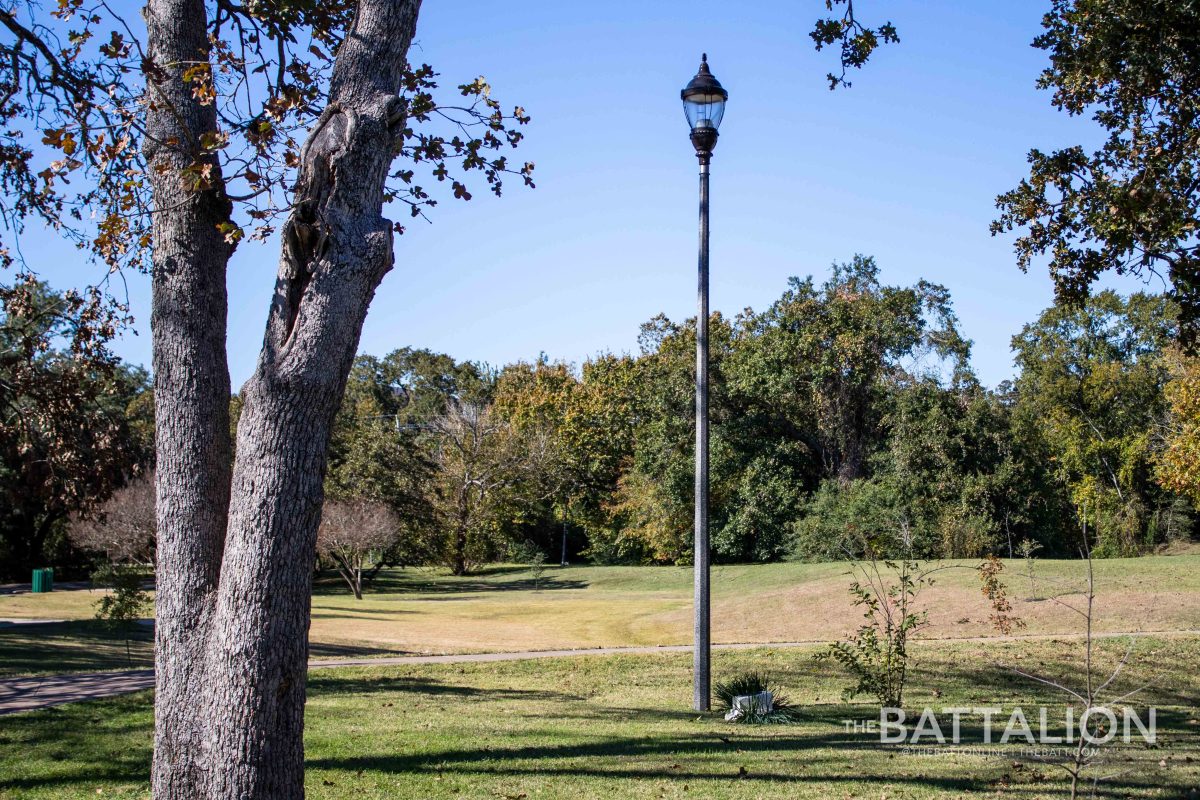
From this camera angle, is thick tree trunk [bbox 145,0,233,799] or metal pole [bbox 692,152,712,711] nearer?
thick tree trunk [bbox 145,0,233,799]

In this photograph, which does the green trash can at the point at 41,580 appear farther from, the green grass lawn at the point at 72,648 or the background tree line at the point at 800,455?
the green grass lawn at the point at 72,648

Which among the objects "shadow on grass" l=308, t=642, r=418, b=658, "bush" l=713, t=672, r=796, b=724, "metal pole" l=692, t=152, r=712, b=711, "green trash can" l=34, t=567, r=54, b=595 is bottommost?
"green trash can" l=34, t=567, r=54, b=595

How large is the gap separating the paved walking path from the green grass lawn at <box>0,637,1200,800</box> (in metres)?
0.66

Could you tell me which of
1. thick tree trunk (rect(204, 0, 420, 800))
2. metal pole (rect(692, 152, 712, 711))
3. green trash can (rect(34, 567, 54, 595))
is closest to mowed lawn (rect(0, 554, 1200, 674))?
green trash can (rect(34, 567, 54, 595))

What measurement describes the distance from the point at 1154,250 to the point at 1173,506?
32.7 m

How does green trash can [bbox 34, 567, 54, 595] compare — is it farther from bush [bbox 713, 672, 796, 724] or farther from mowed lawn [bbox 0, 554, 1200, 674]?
bush [bbox 713, 672, 796, 724]

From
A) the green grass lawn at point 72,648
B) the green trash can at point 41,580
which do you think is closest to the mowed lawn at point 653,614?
the green grass lawn at point 72,648

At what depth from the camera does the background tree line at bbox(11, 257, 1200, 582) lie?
3238 centimetres

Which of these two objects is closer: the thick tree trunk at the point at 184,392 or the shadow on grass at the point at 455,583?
the thick tree trunk at the point at 184,392

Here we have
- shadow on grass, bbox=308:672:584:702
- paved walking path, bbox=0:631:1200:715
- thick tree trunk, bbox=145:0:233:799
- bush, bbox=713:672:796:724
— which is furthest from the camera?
shadow on grass, bbox=308:672:584:702

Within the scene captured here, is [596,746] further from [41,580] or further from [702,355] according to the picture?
[41,580]

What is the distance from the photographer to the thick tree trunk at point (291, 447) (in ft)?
13.8

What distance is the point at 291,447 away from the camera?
14.2ft

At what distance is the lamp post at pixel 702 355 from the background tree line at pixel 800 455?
1724cm
